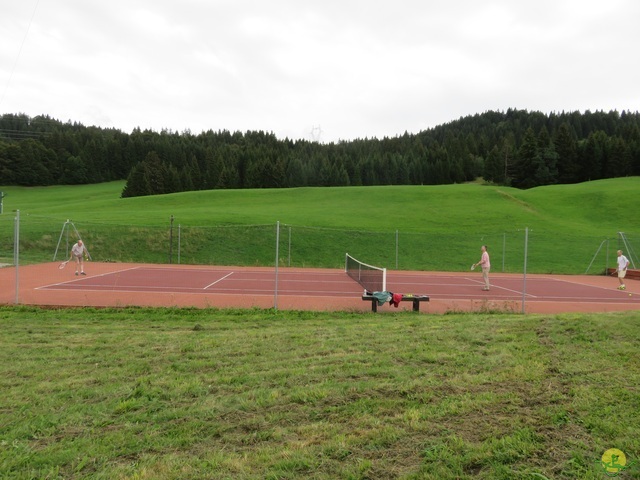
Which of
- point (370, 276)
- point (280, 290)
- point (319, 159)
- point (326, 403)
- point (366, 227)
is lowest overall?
point (280, 290)

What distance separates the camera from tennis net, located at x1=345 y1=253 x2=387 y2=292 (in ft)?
47.9

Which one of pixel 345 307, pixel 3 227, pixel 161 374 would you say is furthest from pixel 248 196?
Result: pixel 161 374

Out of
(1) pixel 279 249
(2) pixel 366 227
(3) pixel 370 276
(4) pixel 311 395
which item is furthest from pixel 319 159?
(4) pixel 311 395

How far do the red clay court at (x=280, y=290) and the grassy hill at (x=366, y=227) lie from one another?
2.85 meters

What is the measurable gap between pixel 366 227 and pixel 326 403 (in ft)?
112

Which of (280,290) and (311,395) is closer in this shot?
(311,395)

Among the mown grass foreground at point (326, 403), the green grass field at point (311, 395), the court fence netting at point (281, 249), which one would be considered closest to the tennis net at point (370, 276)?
the green grass field at point (311, 395)

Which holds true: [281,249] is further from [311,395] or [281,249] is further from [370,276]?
[311,395]

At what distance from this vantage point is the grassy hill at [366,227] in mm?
29422

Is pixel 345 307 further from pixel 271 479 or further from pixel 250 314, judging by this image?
pixel 271 479

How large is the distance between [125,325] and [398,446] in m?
7.81

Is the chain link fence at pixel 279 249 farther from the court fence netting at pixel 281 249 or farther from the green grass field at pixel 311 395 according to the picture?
the green grass field at pixel 311 395

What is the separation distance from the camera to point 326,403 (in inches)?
199

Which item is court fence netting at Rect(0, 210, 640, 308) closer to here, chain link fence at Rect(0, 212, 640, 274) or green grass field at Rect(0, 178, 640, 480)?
chain link fence at Rect(0, 212, 640, 274)
